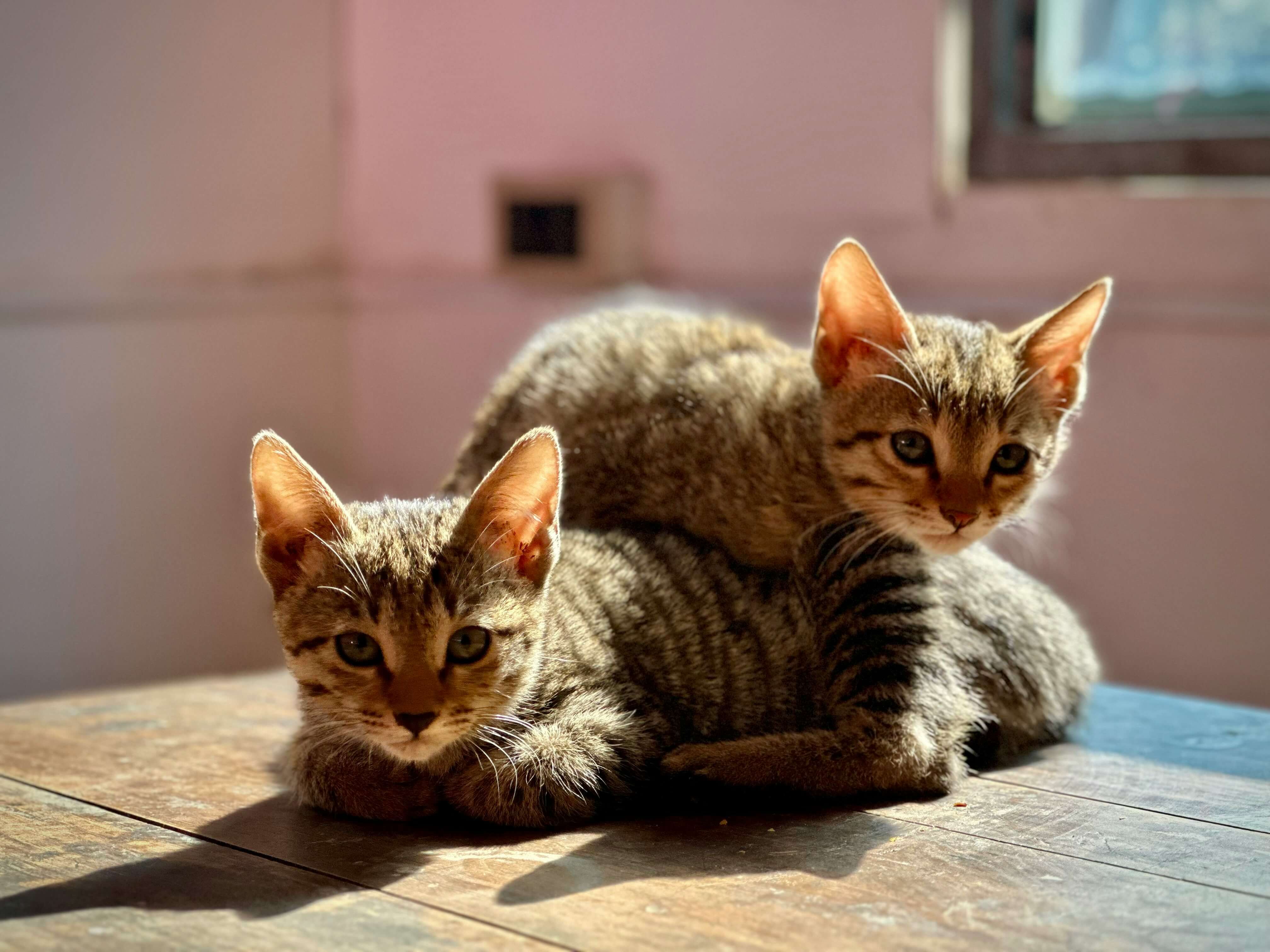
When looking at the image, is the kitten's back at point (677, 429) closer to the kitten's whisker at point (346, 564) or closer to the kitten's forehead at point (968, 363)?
the kitten's forehead at point (968, 363)

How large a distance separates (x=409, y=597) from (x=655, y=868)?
1.24ft

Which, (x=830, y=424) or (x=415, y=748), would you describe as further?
(x=830, y=424)

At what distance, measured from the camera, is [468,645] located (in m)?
1.57

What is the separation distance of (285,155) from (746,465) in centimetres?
222

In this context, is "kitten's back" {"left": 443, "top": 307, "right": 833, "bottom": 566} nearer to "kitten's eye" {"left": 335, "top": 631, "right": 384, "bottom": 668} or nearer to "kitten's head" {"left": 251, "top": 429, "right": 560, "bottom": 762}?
Answer: "kitten's head" {"left": 251, "top": 429, "right": 560, "bottom": 762}

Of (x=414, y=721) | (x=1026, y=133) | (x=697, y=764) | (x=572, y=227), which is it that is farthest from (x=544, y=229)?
(x=414, y=721)

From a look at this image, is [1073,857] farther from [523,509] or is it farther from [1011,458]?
[523,509]

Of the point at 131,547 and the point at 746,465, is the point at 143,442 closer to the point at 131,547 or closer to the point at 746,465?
the point at 131,547

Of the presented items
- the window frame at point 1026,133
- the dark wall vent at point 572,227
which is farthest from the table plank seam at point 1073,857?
the dark wall vent at point 572,227

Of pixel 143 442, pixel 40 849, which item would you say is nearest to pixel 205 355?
pixel 143 442

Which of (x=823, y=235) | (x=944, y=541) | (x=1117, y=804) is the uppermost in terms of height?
(x=823, y=235)

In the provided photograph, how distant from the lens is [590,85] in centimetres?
365

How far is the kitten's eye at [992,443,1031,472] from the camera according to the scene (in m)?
1.88

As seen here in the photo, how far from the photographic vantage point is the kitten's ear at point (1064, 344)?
188cm
